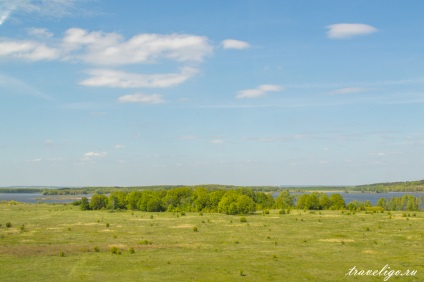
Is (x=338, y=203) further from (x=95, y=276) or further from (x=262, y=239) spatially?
(x=95, y=276)

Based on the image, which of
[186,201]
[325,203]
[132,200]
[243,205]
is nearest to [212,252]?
[243,205]

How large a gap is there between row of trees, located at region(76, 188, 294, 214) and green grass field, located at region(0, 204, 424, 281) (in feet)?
119

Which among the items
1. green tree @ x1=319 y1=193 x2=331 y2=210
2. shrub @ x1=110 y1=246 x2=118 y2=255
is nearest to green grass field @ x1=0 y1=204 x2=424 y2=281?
shrub @ x1=110 y1=246 x2=118 y2=255

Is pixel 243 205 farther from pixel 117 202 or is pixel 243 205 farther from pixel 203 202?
pixel 117 202

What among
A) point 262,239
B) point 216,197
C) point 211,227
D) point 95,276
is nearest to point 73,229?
point 211,227

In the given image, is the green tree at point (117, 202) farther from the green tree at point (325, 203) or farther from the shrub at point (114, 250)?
the shrub at point (114, 250)

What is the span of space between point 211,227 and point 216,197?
172 ft

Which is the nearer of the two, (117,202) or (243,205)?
(243,205)

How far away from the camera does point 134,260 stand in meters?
46.7

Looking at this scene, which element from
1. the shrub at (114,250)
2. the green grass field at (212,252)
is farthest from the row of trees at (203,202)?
the shrub at (114,250)

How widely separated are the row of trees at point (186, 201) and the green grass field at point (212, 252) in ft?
119

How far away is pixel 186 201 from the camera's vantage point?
147250 mm

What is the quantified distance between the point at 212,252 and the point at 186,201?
95704mm

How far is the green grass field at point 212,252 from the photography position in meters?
39.5
